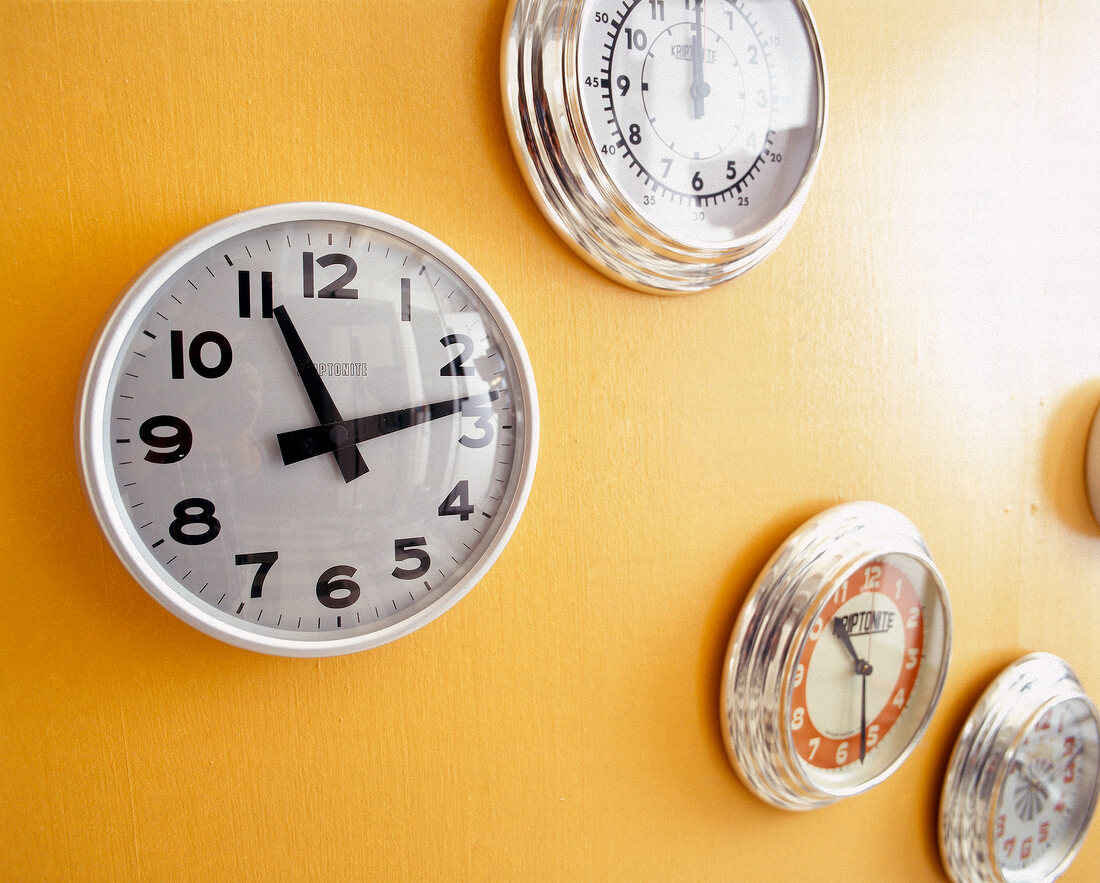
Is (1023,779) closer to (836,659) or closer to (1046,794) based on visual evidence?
(1046,794)

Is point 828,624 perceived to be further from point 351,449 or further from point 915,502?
point 351,449

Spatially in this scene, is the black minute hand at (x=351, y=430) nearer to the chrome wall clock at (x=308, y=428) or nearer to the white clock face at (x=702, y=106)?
the chrome wall clock at (x=308, y=428)

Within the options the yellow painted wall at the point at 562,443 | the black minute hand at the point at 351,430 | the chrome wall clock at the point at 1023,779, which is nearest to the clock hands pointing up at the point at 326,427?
the black minute hand at the point at 351,430

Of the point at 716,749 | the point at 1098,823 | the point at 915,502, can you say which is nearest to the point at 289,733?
the point at 716,749

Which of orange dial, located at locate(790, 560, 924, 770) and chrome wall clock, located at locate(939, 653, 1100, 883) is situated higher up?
orange dial, located at locate(790, 560, 924, 770)

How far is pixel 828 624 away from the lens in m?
0.79

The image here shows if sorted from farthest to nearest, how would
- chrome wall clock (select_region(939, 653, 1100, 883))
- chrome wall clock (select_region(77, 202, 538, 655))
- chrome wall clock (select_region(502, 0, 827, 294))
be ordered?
chrome wall clock (select_region(939, 653, 1100, 883)), chrome wall clock (select_region(502, 0, 827, 294)), chrome wall clock (select_region(77, 202, 538, 655))

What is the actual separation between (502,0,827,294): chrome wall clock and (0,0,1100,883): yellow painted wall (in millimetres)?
37

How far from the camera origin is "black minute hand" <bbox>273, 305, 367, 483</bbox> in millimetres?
532

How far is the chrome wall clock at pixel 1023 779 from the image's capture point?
931 millimetres

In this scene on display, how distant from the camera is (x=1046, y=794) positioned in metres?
0.99

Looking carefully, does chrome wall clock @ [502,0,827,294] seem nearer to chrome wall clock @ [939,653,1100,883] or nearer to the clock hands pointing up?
the clock hands pointing up

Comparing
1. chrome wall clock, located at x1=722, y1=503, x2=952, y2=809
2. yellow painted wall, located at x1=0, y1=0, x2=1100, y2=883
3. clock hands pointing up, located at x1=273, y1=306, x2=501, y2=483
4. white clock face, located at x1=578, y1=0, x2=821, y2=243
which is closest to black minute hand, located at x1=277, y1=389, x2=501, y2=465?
clock hands pointing up, located at x1=273, y1=306, x2=501, y2=483

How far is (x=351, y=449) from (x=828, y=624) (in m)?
0.56
